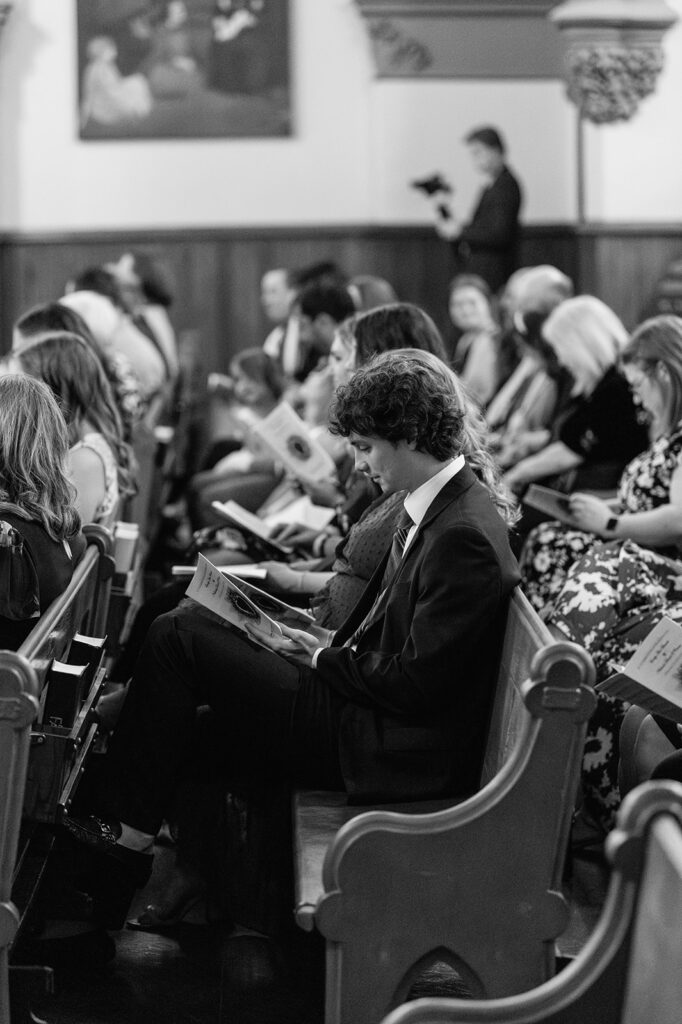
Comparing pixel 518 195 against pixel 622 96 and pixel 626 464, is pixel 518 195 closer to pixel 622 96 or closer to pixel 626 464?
pixel 622 96

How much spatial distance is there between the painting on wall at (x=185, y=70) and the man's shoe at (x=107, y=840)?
9.33 metres

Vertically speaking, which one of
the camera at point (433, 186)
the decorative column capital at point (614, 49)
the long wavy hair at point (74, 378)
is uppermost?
the decorative column capital at point (614, 49)

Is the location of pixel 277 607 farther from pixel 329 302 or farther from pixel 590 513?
pixel 329 302

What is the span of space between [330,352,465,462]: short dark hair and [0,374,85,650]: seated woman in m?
0.73

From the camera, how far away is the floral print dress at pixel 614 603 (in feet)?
13.0

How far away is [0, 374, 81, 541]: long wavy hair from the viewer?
3.47 metres

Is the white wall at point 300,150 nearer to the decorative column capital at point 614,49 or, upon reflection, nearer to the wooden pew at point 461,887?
the decorative column capital at point 614,49

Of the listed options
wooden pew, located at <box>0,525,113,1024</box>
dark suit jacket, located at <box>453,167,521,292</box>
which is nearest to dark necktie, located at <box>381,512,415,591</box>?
wooden pew, located at <box>0,525,113,1024</box>

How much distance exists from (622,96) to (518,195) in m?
1.00

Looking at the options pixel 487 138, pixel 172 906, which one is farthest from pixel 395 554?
pixel 487 138

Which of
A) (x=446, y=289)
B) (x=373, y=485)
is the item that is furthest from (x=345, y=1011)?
(x=446, y=289)

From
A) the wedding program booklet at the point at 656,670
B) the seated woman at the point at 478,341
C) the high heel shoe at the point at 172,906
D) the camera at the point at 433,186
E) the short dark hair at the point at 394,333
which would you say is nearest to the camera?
the wedding program booklet at the point at 656,670

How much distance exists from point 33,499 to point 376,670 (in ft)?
3.04

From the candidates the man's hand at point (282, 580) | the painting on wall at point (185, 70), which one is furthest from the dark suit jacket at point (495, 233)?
the man's hand at point (282, 580)
